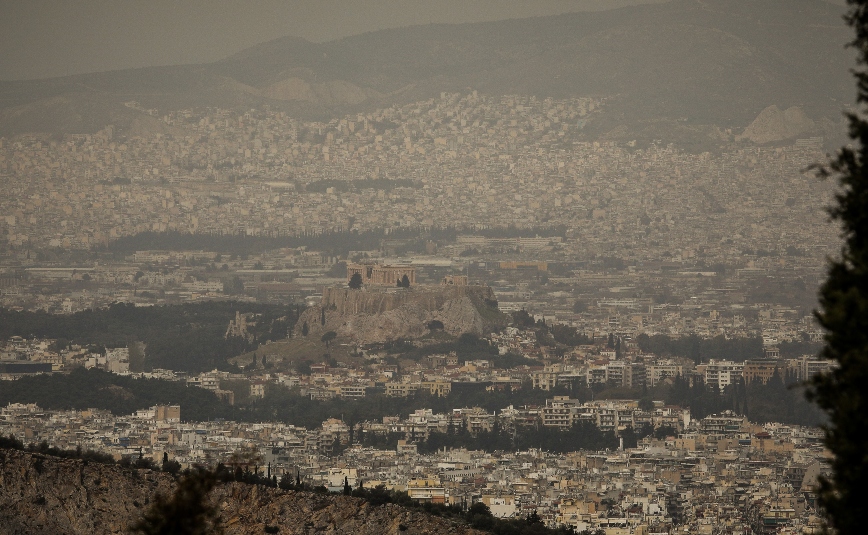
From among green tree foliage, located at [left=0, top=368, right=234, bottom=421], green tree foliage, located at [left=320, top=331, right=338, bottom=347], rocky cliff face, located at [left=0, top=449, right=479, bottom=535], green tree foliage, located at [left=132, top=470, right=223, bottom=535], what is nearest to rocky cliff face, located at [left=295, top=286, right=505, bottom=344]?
green tree foliage, located at [left=320, top=331, right=338, bottom=347]

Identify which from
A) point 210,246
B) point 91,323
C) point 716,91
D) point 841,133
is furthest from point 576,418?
point 716,91

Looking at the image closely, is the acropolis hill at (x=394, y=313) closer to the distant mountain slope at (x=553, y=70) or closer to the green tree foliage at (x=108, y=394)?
the green tree foliage at (x=108, y=394)

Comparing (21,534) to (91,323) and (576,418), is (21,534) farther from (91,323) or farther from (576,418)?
(91,323)

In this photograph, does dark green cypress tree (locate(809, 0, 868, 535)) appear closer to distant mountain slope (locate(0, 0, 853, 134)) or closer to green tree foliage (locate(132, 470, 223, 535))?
green tree foliage (locate(132, 470, 223, 535))

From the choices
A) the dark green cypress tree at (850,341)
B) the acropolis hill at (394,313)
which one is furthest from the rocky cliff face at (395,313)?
the dark green cypress tree at (850,341)

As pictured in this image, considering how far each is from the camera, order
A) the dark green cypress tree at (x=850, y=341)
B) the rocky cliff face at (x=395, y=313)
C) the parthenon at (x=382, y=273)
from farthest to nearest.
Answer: the parthenon at (x=382, y=273)
the rocky cliff face at (x=395, y=313)
the dark green cypress tree at (x=850, y=341)
